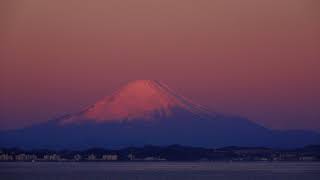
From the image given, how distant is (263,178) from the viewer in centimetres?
2725

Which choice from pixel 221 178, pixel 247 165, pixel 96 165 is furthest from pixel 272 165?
pixel 221 178

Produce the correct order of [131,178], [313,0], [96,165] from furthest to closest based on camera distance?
[96,165] → [131,178] → [313,0]

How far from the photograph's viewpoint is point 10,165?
36625 millimetres

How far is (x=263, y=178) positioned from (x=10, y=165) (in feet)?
40.0

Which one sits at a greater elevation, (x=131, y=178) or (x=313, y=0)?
(x=313, y=0)

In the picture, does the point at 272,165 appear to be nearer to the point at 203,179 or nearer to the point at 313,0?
the point at 203,179

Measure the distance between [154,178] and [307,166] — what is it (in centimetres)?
904

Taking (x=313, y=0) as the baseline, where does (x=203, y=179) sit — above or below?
below

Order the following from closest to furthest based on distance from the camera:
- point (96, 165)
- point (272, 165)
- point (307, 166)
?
point (307, 166) < point (96, 165) < point (272, 165)

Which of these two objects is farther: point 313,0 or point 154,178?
point 154,178

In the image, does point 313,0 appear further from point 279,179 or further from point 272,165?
point 272,165

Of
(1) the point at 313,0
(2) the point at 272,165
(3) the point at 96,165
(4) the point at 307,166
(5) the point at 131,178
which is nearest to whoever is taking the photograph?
(1) the point at 313,0

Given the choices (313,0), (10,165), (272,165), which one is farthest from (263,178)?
(272,165)

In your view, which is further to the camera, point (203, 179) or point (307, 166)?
point (307, 166)
